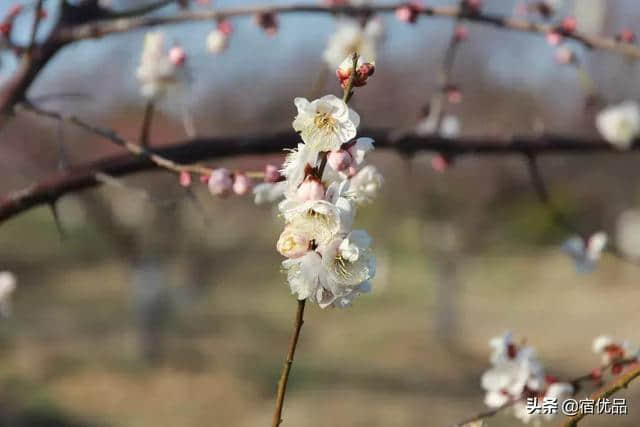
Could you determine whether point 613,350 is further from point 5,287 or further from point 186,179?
point 5,287

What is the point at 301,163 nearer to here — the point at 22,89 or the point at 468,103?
the point at 22,89

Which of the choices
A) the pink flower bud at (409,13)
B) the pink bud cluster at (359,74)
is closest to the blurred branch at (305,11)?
the pink flower bud at (409,13)

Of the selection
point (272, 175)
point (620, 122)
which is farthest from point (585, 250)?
point (272, 175)

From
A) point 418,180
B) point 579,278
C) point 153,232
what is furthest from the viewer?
point 579,278

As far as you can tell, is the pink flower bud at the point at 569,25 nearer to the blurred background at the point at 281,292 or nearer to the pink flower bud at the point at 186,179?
the pink flower bud at the point at 186,179

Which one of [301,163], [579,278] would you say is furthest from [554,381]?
[579,278]

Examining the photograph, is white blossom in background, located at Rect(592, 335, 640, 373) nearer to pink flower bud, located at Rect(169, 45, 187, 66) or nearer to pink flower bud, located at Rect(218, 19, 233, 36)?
pink flower bud, located at Rect(169, 45, 187, 66)
